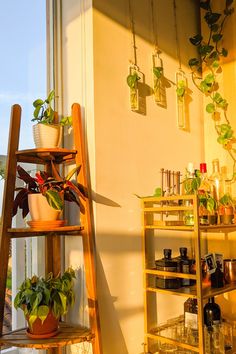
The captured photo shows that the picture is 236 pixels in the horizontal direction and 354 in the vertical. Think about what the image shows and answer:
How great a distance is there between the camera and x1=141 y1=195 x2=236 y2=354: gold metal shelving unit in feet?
5.12

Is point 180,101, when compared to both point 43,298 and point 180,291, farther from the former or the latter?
point 43,298

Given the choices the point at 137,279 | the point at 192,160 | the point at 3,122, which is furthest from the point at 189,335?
the point at 3,122

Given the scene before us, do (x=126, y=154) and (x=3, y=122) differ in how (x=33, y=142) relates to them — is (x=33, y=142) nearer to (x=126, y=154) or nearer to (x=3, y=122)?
(x=3, y=122)

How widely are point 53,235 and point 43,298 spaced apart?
339 mm

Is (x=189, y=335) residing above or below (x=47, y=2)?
below

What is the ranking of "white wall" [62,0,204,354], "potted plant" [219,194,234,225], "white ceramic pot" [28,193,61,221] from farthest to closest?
"potted plant" [219,194,234,225] < "white wall" [62,0,204,354] < "white ceramic pot" [28,193,61,221]

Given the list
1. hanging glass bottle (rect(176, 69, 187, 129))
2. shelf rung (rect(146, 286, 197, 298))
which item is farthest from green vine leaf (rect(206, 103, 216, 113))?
shelf rung (rect(146, 286, 197, 298))

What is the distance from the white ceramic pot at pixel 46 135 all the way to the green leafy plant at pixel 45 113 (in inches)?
1.4

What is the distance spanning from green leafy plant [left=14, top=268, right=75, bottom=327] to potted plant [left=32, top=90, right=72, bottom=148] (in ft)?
1.88

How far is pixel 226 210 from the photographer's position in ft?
6.21

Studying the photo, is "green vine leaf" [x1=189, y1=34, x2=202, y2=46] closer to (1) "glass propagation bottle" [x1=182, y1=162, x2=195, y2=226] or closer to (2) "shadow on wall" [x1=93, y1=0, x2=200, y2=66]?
(2) "shadow on wall" [x1=93, y1=0, x2=200, y2=66]

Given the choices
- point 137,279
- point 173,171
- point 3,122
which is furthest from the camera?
point 173,171

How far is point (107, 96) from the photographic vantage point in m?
1.74

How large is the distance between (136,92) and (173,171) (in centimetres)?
49
